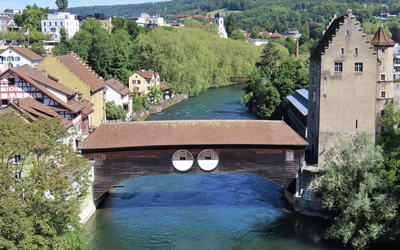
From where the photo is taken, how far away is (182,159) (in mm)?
31109

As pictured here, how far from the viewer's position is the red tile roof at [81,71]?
157 feet

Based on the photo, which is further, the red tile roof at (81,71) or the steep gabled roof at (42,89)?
the red tile roof at (81,71)

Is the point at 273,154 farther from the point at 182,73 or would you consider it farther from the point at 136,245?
the point at 182,73

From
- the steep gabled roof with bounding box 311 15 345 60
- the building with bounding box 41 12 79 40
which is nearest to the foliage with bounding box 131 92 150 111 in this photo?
the steep gabled roof with bounding box 311 15 345 60

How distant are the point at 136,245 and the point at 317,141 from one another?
12.5 meters

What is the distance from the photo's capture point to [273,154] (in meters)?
31.5

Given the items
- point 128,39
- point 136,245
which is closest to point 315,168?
point 136,245

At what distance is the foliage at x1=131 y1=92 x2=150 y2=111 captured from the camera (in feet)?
206

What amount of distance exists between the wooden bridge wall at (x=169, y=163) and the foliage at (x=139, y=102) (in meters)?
31.7

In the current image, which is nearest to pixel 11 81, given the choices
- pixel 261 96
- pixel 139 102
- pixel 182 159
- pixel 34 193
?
pixel 182 159

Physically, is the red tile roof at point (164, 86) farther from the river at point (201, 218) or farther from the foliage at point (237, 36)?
the foliage at point (237, 36)

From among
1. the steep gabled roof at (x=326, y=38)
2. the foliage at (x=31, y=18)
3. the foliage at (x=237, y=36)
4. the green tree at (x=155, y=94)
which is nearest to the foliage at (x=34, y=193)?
the steep gabled roof at (x=326, y=38)

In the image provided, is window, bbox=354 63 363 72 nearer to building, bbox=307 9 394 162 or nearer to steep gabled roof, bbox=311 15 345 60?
building, bbox=307 9 394 162

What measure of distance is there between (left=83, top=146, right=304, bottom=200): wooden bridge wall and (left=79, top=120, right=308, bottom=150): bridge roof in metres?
0.45
